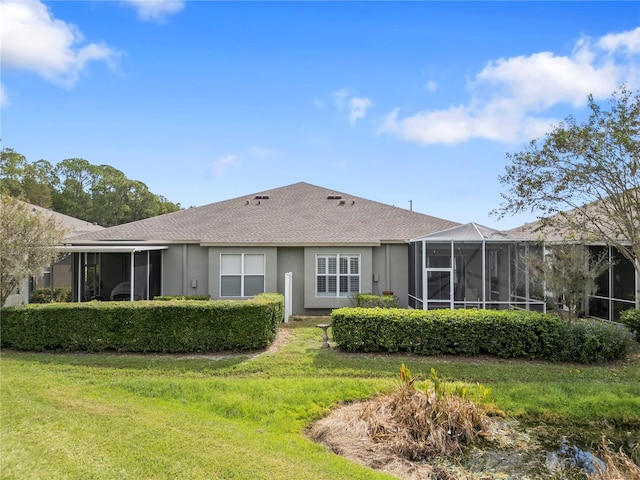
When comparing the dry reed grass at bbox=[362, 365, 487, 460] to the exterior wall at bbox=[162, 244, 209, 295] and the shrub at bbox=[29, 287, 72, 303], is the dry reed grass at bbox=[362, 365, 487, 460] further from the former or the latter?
the shrub at bbox=[29, 287, 72, 303]

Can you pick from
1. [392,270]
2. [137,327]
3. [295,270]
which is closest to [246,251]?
[295,270]

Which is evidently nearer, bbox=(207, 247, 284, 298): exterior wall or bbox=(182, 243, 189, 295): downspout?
bbox=(207, 247, 284, 298): exterior wall

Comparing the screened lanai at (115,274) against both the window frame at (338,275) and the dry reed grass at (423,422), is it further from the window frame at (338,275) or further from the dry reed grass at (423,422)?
the dry reed grass at (423,422)

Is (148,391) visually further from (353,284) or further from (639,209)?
(639,209)

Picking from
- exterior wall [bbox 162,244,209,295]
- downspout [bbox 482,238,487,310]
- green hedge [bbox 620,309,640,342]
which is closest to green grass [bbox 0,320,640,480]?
green hedge [bbox 620,309,640,342]

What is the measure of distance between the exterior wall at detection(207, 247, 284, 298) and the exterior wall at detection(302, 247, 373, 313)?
1.20 meters

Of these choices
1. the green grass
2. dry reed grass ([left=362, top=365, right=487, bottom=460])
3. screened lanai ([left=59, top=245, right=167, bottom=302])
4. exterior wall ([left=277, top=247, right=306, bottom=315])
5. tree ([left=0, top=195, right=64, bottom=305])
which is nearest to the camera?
the green grass

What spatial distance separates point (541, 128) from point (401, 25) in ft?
16.7

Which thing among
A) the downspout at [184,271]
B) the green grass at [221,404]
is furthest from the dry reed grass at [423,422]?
the downspout at [184,271]

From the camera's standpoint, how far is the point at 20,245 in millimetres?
10305

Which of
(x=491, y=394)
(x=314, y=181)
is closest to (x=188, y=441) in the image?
(x=491, y=394)

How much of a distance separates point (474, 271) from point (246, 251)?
27.6 feet

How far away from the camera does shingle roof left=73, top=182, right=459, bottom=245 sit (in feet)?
51.3

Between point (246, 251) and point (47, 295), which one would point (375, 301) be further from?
point (47, 295)
